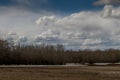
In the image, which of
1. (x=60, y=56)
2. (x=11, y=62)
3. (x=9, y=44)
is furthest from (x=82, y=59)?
(x=11, y=62)

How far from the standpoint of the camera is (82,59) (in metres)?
200

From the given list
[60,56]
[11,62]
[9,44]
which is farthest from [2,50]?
[60,56]

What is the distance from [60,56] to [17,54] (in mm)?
41827

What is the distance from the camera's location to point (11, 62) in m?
132

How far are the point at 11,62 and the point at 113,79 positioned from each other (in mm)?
95147

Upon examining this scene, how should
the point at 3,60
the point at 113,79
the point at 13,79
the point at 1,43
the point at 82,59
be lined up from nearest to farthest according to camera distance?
the point at 13,79
the point at 113,79
the point at 3,60
the point at 1,43
the point at 82,59

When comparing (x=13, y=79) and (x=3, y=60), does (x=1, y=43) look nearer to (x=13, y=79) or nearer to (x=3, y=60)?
(x=3, y=60)

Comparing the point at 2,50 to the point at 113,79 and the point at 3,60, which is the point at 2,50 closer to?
the point at 3,60

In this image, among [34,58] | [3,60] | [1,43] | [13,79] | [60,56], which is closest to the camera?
[13,79]

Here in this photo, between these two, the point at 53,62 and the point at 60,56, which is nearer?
the point at 53,62

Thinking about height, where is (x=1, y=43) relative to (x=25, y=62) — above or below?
above

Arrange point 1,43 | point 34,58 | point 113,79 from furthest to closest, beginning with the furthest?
1. point 34,58
2. point 1,43
3. point 113,79

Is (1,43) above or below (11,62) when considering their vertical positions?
above

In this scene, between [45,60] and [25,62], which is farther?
[45,60]
